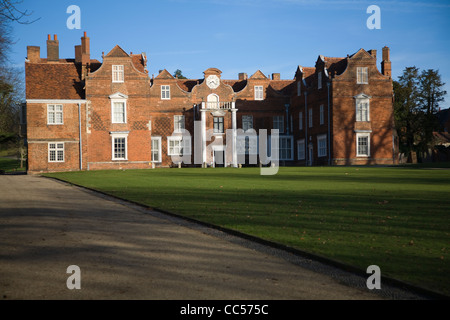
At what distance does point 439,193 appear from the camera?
17.0m

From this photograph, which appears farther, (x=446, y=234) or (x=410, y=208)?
(x=410, y=208)

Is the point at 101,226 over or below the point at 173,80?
below

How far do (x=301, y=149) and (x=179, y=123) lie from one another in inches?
532

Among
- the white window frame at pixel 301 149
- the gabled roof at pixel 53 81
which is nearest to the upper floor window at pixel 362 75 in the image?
the white window frame at pixel 301 149

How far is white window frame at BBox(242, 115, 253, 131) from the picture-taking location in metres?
53.2

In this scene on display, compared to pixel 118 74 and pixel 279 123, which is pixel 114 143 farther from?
pixel 279 123

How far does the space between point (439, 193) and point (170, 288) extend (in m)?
13.7

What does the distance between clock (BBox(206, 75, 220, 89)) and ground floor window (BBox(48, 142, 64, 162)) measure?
1665cm

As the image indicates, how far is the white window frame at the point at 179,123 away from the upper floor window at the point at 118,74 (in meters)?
7.53

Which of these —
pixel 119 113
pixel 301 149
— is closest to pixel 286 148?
pixel 301 149

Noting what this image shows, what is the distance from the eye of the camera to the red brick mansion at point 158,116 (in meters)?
45.1

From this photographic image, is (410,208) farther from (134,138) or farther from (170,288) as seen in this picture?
(134,138)

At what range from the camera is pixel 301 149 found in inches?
2090
